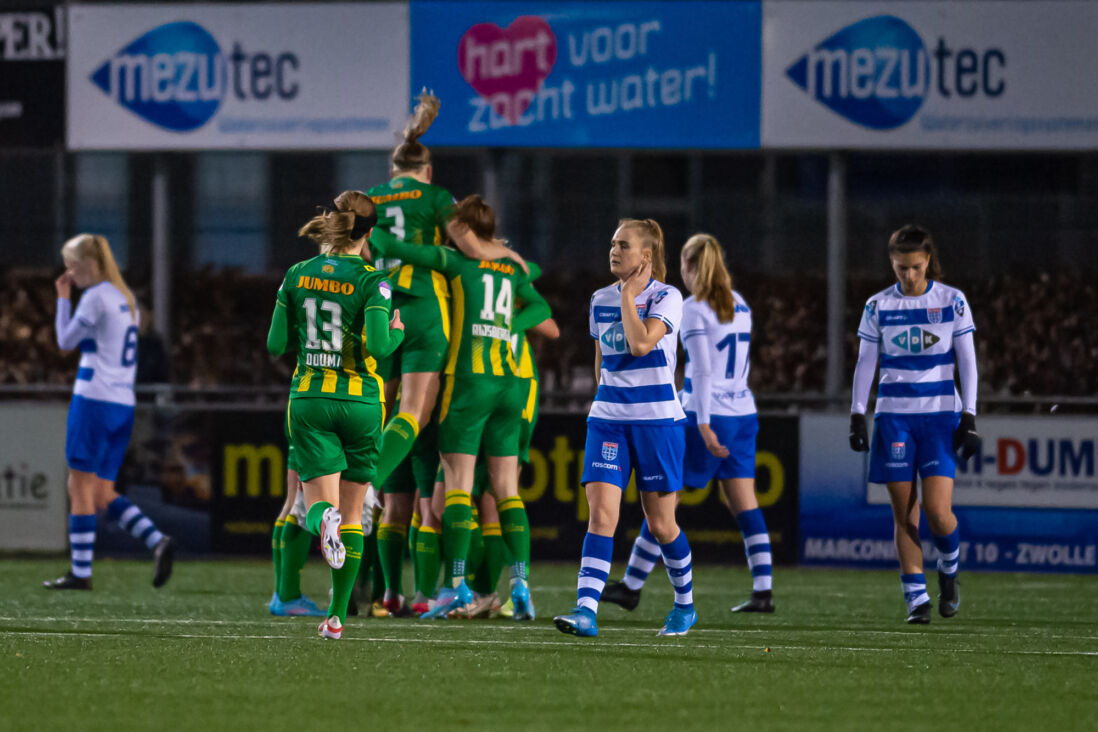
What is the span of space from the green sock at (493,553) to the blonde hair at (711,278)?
66.2 inches

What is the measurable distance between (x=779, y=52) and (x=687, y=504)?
3.83 m

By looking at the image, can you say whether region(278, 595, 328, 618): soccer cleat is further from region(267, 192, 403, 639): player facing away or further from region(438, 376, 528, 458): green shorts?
region(267, 192, 403, 639): player facing away

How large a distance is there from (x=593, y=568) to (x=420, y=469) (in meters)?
1.92

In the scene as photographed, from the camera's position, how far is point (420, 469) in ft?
30.5

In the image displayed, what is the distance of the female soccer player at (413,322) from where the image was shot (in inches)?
350

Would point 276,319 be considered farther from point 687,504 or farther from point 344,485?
point 687,504

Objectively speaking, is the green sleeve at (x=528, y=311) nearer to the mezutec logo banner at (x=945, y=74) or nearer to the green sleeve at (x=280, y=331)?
the green sleeve at (x=280, y=331)

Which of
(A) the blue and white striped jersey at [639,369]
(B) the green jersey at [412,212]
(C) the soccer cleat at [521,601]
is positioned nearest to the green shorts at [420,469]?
(C) the soccer cleat at [521,601]

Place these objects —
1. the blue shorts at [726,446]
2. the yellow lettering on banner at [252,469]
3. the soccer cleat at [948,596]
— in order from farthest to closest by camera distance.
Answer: the yellow lettering on banner at [252,469]
the blue shorts at [726,446]
the soccer cleat at [948,596]

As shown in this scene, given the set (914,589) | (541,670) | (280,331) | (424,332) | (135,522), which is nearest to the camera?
(541,670)

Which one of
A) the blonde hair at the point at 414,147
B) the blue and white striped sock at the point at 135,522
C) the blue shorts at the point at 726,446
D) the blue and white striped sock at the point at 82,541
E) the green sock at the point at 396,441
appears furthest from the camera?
the blue and white striped sock at the point at 135,522

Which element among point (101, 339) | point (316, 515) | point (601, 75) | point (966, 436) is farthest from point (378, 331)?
point (601, 75)

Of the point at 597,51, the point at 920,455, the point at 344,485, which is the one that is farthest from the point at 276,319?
the point at 597,51

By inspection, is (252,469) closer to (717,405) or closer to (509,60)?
(509,60)
